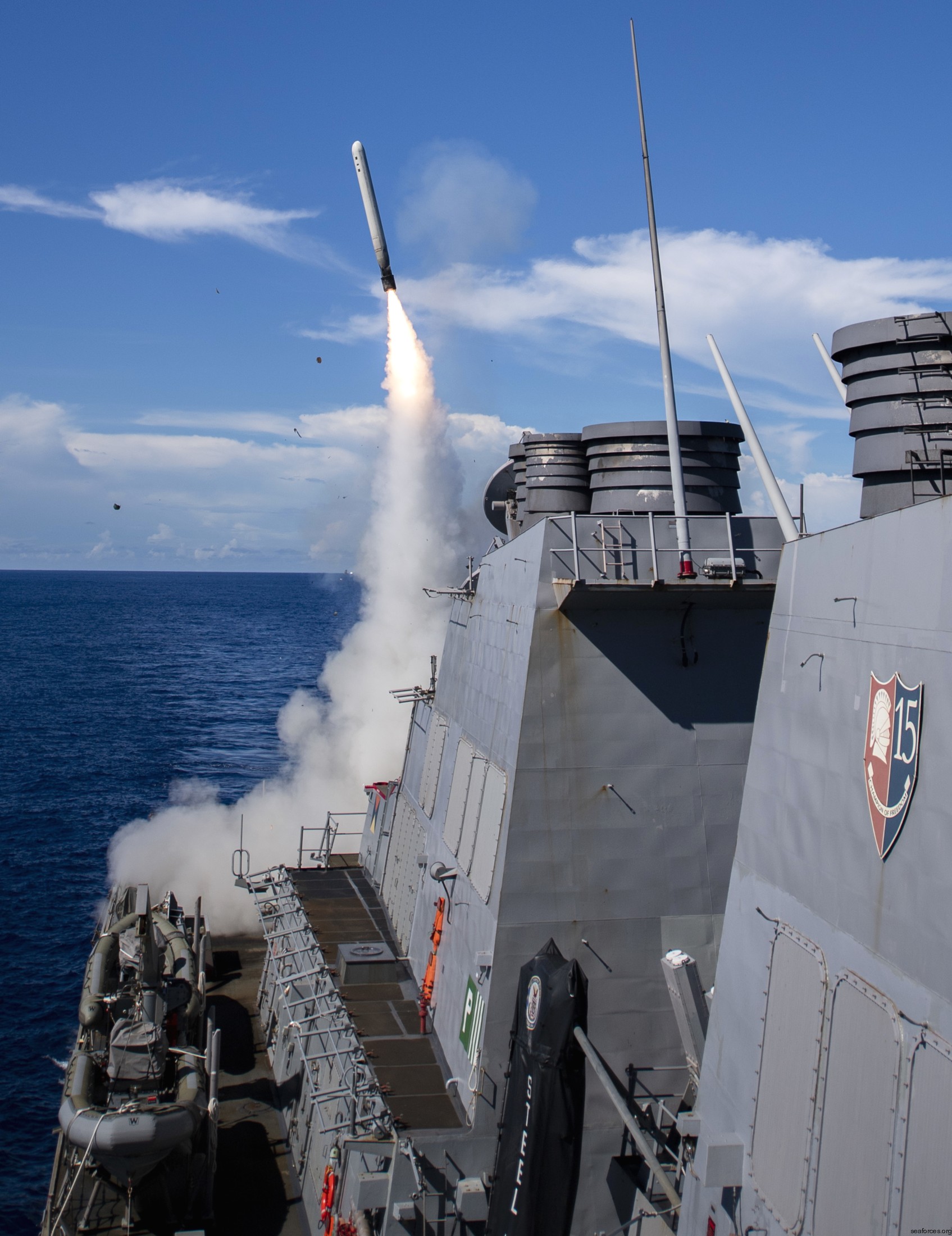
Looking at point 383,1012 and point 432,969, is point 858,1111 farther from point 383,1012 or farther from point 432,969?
point 383,1012

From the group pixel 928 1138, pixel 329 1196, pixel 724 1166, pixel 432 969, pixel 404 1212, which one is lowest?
pixel 329 1196

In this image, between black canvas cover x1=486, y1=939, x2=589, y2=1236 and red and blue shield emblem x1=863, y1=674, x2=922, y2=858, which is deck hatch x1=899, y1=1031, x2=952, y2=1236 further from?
black canvas cover x1=486, y1=939, x2=589, y2=1236

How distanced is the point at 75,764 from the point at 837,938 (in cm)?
5891

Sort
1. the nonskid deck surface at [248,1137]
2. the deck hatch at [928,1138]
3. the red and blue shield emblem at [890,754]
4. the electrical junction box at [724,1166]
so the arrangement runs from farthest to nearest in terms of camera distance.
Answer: the nonskid deck surface at [248,1137]
the electrical junction box at [724,1166]
the red and blue shield emblem at [890,754]
the deck hatch at [928,1138]

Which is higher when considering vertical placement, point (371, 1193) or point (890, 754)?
point (890, 754)

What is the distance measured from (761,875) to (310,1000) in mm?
10856

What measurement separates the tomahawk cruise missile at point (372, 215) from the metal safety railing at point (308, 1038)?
1993 centimetres

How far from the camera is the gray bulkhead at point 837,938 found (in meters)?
7.16

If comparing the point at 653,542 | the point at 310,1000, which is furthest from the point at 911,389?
the point at 310,1000

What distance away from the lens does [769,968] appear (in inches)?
368

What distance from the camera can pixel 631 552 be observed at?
15.2 m

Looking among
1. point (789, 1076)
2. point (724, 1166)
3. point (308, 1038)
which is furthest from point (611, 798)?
point (308, 1038)

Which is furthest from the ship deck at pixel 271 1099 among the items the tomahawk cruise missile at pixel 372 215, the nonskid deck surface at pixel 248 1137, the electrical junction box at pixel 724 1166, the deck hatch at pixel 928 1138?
the tomahawk cruise missile at pixel 372 215

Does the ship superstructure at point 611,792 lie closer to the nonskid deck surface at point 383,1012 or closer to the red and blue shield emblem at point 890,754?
the nonskid deck surface at point 383,1012
